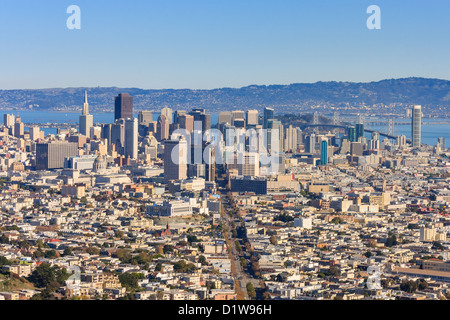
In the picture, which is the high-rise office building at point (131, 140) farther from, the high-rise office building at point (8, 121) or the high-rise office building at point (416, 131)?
the high-rise office building at point (416, 131)

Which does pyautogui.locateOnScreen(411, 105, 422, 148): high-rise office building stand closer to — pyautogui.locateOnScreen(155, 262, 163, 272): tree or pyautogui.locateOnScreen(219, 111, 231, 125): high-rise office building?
pyautogui.locateOnScreen(219, 111, 231, 125): high-rise office building

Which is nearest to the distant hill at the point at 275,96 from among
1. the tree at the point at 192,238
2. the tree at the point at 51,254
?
the tree at the point at 192,238

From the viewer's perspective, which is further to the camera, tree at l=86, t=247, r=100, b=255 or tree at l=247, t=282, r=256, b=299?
tree at l=86, t=247, r=100, b=255

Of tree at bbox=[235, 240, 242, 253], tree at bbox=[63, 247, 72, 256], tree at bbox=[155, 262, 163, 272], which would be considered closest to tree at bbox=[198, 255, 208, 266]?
tree at bbox=[155, 262, 163, 272]

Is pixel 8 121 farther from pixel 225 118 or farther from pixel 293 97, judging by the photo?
pixel 293 97
